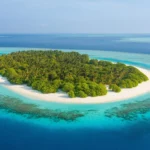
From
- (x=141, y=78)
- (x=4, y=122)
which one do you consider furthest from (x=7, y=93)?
(x=141, y=78)

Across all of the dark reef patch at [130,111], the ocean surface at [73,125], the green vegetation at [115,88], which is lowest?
the ocean surface at [73,125]

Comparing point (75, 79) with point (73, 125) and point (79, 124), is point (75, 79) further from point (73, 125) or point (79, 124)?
point (73, 125)

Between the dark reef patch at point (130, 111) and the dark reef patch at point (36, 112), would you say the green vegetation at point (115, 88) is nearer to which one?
the dark reef patch at point (130, 111)

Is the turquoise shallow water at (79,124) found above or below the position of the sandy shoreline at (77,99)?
below

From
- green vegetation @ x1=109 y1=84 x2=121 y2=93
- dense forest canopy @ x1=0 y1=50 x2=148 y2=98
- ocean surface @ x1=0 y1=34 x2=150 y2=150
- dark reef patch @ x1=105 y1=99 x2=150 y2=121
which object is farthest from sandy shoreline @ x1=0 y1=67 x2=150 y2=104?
dark reef patch @ x1=105 y1=99 x2=150 y2=121

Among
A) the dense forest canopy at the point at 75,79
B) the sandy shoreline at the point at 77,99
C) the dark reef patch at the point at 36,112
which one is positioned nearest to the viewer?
the dark reef patch at the point at 36,112

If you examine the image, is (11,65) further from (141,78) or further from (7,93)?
(141,78)

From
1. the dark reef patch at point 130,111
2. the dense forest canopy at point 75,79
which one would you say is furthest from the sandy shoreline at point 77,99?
the dark reef patch at point 130,111
